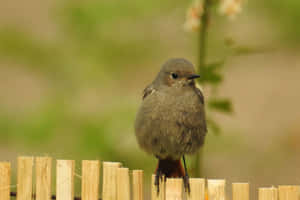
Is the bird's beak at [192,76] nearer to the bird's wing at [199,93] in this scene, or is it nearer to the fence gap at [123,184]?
the bird's wing at [199,93]

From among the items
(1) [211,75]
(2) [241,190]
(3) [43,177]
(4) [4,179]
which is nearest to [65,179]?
(3) [43,177]

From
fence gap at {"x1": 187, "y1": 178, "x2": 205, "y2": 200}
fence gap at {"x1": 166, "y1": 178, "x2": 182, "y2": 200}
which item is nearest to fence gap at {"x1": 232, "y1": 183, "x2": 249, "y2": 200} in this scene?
fence gap at {"x1": 187, "y1": 178, "x2": 205, "y2": 200}

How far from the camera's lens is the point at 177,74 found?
9.60 feet

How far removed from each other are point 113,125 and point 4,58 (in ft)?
5.04

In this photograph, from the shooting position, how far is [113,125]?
14.2ft

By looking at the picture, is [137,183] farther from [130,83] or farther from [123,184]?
[130,83]

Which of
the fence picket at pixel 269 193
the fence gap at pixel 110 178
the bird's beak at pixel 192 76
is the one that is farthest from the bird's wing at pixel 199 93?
the fence picket at pixel 269 193

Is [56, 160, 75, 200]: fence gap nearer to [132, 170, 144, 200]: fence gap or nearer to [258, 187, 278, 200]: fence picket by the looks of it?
[132, 170, 144, 200]: fence gap

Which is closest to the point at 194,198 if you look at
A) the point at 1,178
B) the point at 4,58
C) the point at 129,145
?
the point at 1,178

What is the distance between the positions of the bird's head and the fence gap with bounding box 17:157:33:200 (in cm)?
94

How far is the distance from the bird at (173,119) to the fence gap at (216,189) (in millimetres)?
669

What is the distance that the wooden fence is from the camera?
2117 millimetres

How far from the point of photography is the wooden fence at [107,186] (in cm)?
212

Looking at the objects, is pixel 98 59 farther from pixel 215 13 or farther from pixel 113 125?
pixel 215 13
